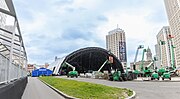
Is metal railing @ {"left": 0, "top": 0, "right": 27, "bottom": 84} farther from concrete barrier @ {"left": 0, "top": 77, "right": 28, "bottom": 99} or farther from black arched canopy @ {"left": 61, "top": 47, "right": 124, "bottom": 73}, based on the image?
black arched canopy @ {"left": 61, "top": 47, "right": 124, "bottom": 73}

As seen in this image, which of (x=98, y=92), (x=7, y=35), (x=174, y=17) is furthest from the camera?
(x=174, y=17)

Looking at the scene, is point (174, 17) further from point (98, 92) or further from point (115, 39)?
point (98, 92)

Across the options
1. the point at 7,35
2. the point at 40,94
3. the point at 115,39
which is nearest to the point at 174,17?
the point at 115,39

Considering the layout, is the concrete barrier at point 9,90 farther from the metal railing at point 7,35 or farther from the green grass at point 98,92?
the green grass at point 98,92

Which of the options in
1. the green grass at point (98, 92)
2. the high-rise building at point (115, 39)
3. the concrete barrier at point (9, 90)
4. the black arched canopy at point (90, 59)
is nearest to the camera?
the concrete barrier at point (9, 90)

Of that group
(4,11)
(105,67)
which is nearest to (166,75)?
(4,11)

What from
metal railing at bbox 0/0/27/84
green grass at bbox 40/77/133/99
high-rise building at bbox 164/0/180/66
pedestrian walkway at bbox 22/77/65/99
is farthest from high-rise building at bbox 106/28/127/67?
metal railing at bbox 0/0/27/84

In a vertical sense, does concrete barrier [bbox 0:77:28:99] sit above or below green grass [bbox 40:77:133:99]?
above

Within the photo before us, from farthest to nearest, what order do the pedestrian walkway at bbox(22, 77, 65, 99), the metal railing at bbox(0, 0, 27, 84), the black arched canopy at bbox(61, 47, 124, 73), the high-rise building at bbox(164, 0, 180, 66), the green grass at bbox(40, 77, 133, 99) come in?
the black arched canopy at bbox(61, 47, 124, 73) → the high-rise building at bbox(164, 0, 180, 66) → the pedestrian walkway at bbox(22, 77, 65, 99) → the green grass at bbox(40, 77, 133, 99) → the metal railing at bbox(0, 0, 27, 84)

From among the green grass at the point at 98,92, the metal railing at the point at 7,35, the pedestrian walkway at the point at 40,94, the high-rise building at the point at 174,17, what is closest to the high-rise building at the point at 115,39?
the high-rise building at the point at 174,17

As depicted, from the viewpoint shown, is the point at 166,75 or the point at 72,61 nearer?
the point at 166,75

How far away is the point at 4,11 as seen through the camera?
8.08 meters

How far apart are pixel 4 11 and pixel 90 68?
114m

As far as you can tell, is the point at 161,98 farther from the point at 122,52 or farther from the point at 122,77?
the point at 122,52
